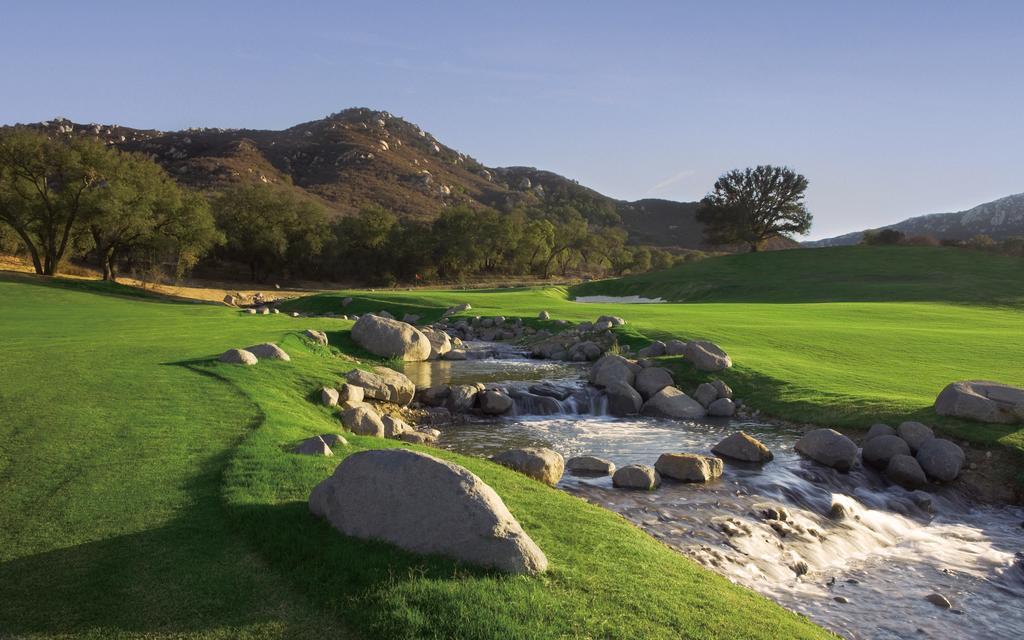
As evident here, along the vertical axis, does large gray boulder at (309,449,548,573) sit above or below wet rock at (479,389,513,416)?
above

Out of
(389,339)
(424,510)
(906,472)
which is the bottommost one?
(906,472)

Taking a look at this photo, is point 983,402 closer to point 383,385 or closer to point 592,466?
point 592,466

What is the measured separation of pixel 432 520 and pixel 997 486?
14.4 metres

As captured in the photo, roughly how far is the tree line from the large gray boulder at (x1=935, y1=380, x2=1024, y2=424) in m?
61.6

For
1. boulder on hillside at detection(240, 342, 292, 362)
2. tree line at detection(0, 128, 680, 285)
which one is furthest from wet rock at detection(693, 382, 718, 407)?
tree line at detection(0, 128, 680, 285)

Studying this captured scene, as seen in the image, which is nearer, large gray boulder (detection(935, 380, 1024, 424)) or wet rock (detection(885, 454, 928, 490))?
wet rock (detection(885, 454, 928, 490))

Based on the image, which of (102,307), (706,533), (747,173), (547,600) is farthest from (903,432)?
(747,173)

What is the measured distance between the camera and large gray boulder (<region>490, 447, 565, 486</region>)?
→ 532 inches

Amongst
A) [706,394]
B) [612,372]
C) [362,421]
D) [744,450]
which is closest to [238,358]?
[362,421]

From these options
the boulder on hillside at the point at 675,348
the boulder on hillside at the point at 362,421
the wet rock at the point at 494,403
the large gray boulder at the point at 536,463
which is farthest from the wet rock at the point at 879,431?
the boulder on hillside at the point at 362,421

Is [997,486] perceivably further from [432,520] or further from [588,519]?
[432,520]

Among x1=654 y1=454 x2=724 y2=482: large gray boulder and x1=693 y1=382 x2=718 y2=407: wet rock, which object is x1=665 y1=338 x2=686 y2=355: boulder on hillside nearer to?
x1=693 y1=382 x2=718 y2=407: wet rock

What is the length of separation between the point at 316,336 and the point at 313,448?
59.0 ft

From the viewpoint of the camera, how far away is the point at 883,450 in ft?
53.0
